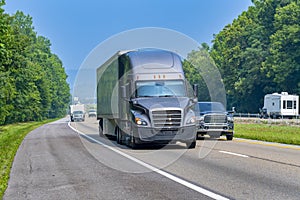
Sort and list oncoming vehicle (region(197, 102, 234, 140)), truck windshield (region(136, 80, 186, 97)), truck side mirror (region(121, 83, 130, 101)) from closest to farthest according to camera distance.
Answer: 1. truck windshield (region(136, 80, 186, 97))
2. truck side mirror (region(121, 83, 130, 101))
3. oncoming vehicle (region(197, 102, 234, 140))

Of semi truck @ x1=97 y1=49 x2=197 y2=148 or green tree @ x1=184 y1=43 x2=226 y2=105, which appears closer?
semi truck @ x1=97 y1=49 x2=197 y2=148

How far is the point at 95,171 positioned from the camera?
12.6 meters

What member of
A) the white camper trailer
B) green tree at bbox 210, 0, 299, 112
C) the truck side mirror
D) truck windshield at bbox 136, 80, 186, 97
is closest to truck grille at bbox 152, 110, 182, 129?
truck windshield at bbox 136, 80, 186, 97

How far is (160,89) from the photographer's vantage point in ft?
61.8

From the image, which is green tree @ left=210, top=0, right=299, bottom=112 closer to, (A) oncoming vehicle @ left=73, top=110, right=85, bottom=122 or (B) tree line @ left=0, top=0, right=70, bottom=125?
(A) oncoming vehicle @ left=73, top=110, right=85, bottom=122

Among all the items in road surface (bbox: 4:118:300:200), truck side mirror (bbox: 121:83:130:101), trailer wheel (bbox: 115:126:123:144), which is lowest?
Result: road surface (bbox: 4:118:300:200)

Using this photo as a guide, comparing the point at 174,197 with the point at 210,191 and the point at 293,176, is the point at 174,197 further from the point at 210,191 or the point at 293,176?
the point at 293,176

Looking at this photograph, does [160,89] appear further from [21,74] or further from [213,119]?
[21,74]

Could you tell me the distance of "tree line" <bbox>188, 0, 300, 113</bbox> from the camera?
217 feet

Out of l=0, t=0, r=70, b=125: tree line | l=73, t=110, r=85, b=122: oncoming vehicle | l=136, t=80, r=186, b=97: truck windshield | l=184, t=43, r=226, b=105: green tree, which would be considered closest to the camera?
l=136, t=80, r=186, b=97: truck windshield

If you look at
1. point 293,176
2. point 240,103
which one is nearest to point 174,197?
point 293,176

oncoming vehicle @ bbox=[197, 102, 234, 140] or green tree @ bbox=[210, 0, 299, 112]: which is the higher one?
green tree @ bbox=[210, 0, 299, 112]

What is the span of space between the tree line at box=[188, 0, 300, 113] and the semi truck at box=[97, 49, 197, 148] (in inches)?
1900

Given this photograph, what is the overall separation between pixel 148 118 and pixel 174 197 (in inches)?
353
